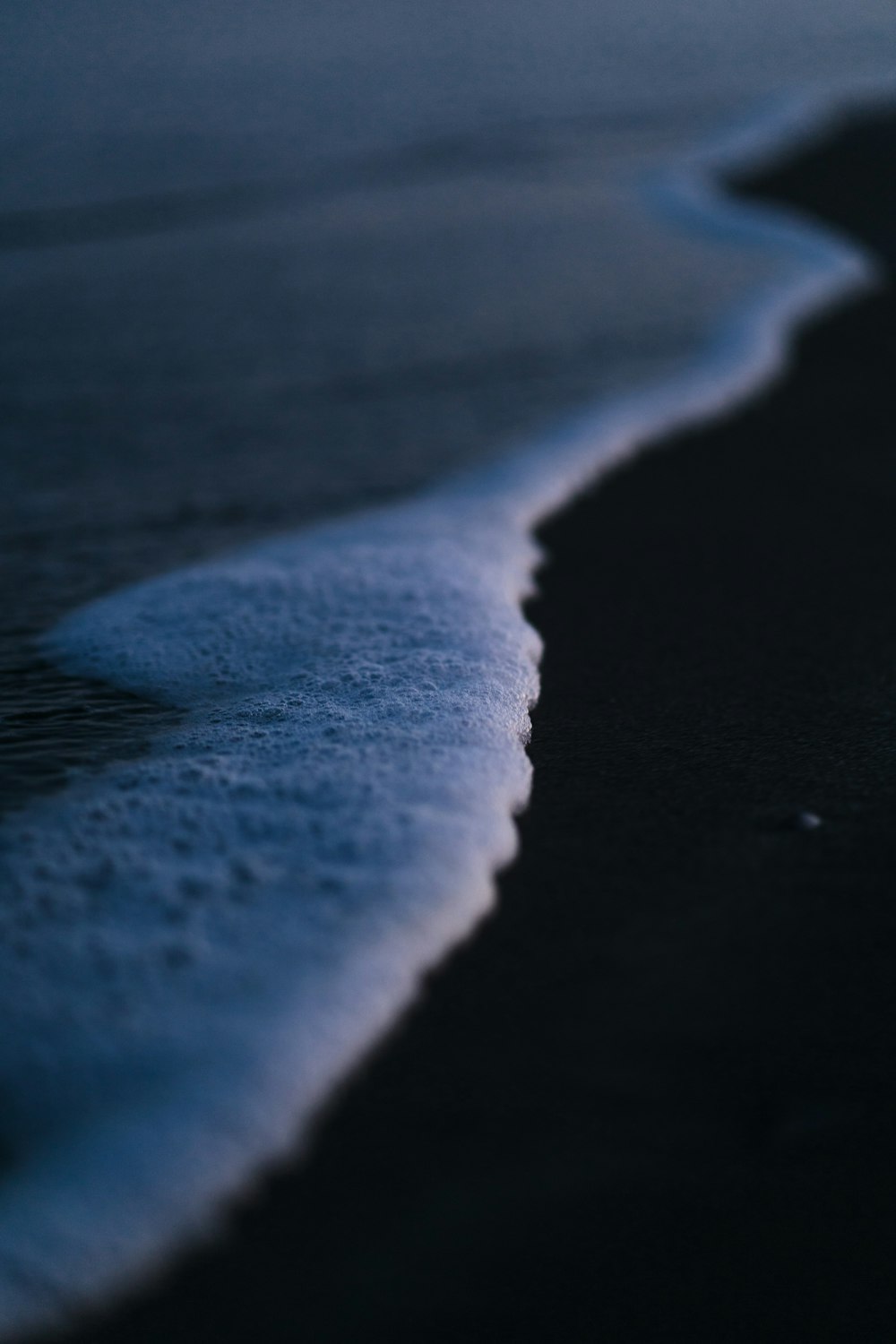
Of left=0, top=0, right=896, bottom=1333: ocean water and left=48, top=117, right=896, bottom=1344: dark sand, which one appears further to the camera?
left=0, top=0, right=896, bottom=1333: ocean water

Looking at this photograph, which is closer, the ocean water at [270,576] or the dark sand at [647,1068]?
the dark sand at [647,1068]

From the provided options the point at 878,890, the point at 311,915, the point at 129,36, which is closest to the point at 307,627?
the point at 311,915

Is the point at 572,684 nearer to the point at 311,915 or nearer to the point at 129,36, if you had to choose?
the point at 311,915

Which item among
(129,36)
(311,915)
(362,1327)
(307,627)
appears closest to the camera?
(362,1327)
